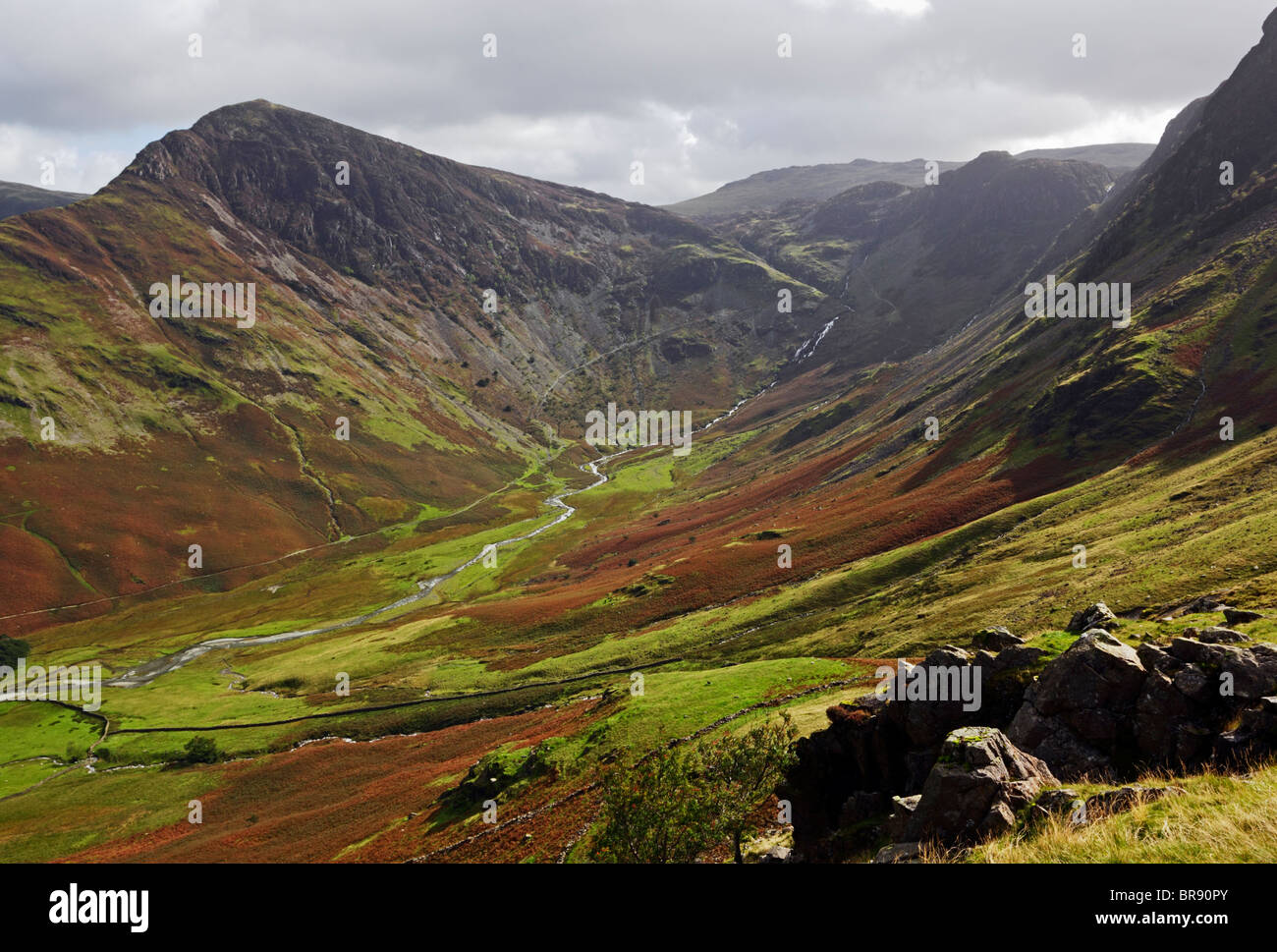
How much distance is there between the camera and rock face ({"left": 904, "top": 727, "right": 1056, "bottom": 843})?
1658 centimetres

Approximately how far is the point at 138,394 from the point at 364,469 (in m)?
58.2

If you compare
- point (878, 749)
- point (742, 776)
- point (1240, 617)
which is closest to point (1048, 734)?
point (878, 749)

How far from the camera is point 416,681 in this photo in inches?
3132

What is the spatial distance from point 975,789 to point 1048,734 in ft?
17.3

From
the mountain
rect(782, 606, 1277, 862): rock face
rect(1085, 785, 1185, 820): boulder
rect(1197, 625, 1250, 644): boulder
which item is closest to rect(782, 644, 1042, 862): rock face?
rect(782, 606, 1277, 862): rock face

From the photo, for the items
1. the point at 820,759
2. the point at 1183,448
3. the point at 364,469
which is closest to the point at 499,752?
the point at 820,759

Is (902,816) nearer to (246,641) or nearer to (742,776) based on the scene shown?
(742,776)

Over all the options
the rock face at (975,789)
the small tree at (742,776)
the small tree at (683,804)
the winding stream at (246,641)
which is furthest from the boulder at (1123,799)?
the winding stream at (246,641)

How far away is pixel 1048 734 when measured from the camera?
20.3 m

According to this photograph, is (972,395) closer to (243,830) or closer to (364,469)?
(243,830)

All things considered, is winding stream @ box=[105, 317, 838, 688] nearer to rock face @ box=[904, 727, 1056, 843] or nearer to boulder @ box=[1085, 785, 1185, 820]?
rock face @ box=[904, 727, 1056, 843]

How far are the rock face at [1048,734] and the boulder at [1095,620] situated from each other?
0.37 m

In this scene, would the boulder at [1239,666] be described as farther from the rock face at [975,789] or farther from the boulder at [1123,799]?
the boulder at [1123,799]

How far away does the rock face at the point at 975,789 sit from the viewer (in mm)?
16578
